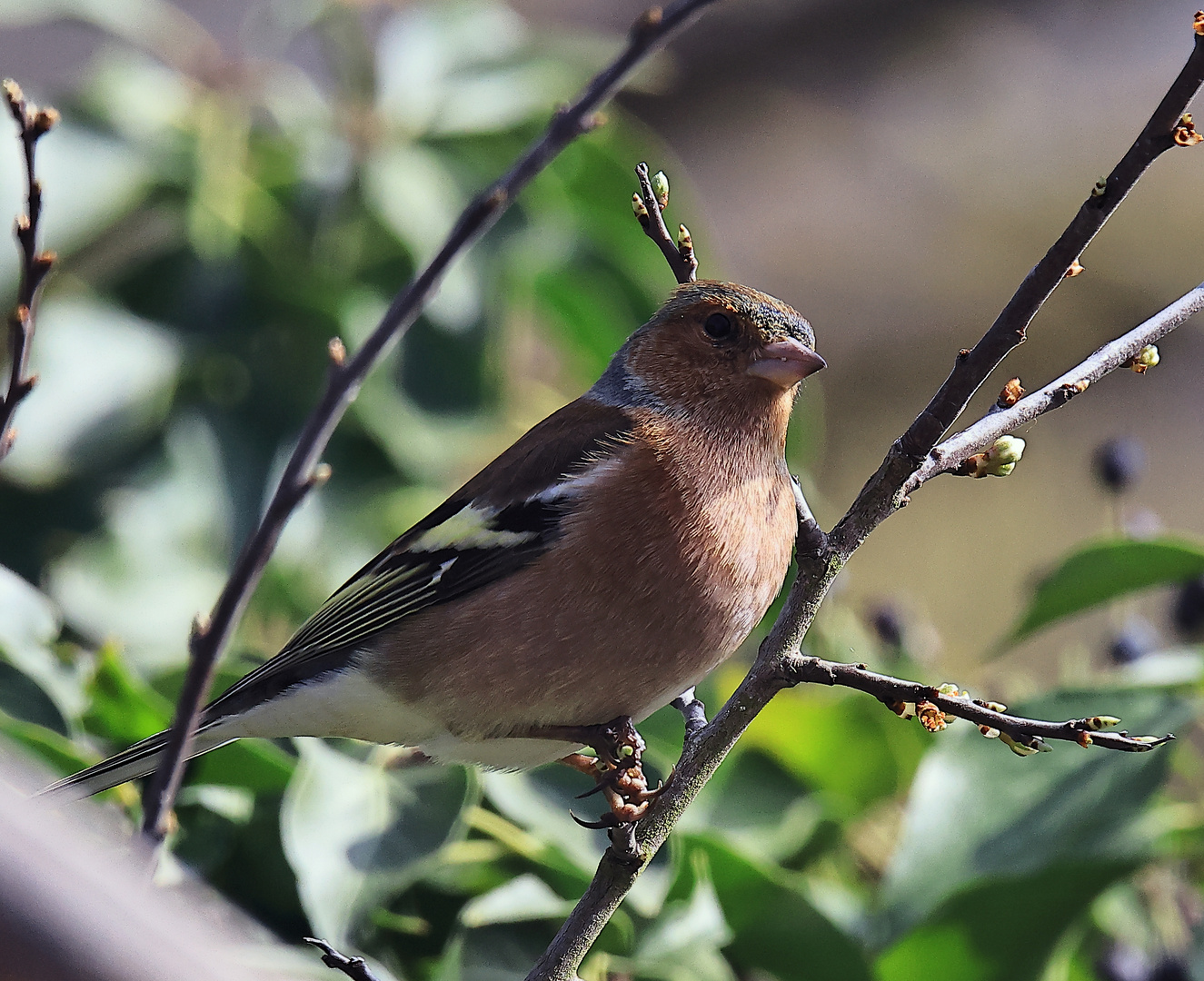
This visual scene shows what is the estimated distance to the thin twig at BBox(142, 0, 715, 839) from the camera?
3.36 ft

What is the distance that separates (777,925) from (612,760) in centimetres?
43

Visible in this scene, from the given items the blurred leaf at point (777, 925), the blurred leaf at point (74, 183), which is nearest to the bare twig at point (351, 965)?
the blurred leaf at point (777, 925)

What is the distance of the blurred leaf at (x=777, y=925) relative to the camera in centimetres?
193

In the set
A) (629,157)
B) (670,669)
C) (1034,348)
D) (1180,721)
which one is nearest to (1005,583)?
(1034,348)

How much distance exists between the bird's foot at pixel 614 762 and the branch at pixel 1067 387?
564 mm

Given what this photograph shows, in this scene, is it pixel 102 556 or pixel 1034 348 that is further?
pixel 1034 348

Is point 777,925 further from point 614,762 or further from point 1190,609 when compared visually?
point 1190,609

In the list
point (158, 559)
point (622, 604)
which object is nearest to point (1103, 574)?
point (622, 604)

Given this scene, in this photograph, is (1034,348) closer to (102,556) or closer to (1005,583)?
(1005,583)

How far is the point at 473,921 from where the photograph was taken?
5.88ft

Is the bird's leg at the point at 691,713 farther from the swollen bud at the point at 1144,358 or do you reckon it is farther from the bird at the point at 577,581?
the swollen bud at the point at 1144,358

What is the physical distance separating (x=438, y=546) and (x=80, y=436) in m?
1.19

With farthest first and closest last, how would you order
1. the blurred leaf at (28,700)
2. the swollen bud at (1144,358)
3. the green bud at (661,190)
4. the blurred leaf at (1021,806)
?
the blurred leaf at (1021,806) < the blurred leaf at (28,700) < the green bud at (661,190) < the swollen bud at (1144,358)

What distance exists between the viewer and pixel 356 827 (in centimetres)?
186
